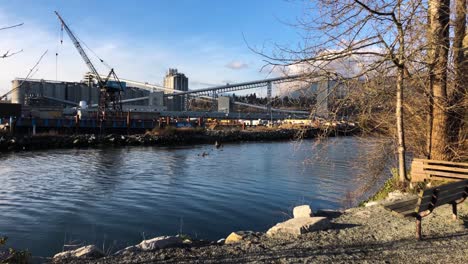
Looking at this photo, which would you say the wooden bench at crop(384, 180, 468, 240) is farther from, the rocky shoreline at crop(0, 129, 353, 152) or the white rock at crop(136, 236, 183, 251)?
the rocky shoreline at crop(0, 129, 353, 152)

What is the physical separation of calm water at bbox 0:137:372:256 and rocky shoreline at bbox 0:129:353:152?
28.3 ft

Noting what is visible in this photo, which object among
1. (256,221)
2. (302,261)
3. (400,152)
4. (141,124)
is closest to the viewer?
(302,261)

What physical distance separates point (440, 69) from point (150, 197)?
34.7 feet

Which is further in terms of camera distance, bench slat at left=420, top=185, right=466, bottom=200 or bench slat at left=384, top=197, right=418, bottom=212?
bench slat at left=384, top=197, right=418, bottom=212

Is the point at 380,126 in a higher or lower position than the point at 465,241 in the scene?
higher

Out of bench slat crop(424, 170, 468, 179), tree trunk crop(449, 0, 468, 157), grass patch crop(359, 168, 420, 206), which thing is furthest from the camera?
grass patch crop(359, 168, 420, 206)

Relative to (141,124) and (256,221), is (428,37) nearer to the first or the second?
(256,221)

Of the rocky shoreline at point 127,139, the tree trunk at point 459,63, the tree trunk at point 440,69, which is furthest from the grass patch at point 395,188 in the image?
the rocky shoreline at point 127,139

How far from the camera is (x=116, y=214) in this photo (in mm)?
13070

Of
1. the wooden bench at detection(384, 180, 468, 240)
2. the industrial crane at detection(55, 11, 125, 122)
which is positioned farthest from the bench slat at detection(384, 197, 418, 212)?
the industrial crane at detection(55, 11, 125, 122)

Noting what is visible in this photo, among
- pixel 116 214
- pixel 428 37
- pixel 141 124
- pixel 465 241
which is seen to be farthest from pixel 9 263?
pixel 141 124

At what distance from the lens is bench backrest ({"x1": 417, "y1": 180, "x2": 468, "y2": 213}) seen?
672cm

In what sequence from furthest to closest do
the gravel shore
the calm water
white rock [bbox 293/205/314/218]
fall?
the calm water → white rock [bbox 293/205/314/218] → the gravel shore

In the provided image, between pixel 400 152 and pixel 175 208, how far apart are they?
7064mm
